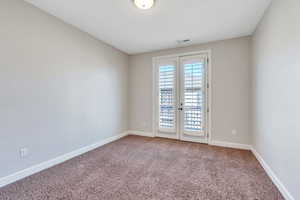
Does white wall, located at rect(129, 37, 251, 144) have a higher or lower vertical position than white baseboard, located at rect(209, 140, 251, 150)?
higher

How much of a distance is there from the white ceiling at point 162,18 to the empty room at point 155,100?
0.02 m

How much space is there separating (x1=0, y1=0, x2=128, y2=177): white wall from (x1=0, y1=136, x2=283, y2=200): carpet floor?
47 cm

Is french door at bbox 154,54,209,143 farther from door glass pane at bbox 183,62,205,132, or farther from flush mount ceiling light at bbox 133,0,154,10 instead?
flush mount ceiling light at bbox 133,0,154,10

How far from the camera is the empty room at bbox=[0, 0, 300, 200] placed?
1.83m

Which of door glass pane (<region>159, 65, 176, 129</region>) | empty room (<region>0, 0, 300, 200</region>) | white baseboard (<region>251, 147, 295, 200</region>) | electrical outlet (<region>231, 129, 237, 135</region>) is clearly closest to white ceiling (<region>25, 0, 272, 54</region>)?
empty room (<region>0, 0, 300, 200</region>)

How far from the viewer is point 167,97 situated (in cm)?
417

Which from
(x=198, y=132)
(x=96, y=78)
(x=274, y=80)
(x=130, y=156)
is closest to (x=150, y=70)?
(x=96, y=78)

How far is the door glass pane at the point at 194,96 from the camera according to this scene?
12.1ft

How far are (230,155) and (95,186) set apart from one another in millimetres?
2643

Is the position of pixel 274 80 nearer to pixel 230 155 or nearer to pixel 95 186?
pixel 230 155

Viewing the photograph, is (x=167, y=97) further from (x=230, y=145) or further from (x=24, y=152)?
(x=24, y=152)

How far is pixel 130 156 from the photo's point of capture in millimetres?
2947

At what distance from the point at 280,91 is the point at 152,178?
2142 millimetres

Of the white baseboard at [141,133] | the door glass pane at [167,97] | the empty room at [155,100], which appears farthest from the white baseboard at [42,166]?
the door glass pane at [167,97]
